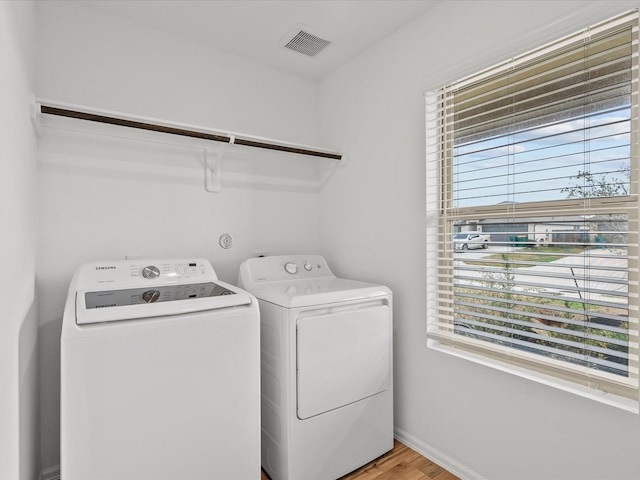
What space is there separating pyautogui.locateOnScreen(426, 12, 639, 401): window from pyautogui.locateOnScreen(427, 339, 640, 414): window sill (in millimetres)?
15

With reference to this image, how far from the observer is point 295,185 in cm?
263

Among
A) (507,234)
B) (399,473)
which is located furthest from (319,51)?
(399,473)

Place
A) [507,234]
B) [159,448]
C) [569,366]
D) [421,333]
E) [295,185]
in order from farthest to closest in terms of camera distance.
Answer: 1. [295,185]
2. [421,333]
3. [507,234]
4. [569,366]
5. [159,448]

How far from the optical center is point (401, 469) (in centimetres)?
187

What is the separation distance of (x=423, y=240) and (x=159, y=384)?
143 centimetres

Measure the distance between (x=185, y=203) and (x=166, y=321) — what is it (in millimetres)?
1018

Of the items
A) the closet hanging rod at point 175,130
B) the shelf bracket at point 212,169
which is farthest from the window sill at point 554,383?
the shelf bracket at point 212,169

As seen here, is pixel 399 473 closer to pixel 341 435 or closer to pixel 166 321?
pixel 341 435

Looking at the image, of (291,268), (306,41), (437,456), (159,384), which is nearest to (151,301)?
(159,384)

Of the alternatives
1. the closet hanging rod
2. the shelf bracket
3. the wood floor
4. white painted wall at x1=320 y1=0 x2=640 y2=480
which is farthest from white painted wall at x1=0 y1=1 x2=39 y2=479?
white painted wall at x1=320 y1=0 x2=640 y2=480

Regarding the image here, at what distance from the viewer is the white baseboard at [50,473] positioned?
5.72 feet

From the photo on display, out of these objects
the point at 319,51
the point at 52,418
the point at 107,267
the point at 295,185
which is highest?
the point at 319,51

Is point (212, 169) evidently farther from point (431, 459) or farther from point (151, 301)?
point (431, 459)

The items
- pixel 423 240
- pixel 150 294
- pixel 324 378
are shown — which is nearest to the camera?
pixel 150 294
